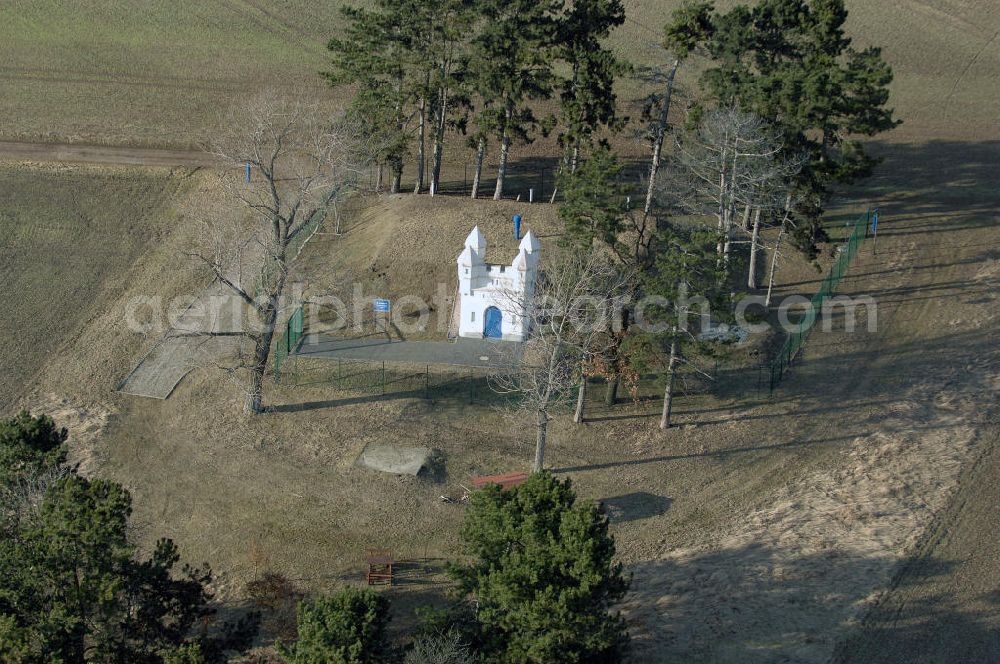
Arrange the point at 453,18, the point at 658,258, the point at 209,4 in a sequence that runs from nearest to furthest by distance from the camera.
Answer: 1. the point at 658,258
2. the point at 453,18
3. the point at 209,4

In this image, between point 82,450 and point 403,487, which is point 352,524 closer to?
point 403,487

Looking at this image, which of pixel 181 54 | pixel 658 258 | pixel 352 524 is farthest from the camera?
pixel 181 54

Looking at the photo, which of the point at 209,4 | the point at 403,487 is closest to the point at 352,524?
the point at 403,487

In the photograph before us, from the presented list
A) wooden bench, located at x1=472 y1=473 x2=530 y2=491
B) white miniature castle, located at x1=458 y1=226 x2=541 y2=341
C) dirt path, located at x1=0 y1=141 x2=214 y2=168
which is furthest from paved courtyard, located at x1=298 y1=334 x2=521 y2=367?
dirt path, located at x1=0 y1=141 x2=214 y2=168

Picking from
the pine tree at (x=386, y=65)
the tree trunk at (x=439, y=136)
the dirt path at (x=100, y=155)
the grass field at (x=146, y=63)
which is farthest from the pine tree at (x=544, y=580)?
the grass field at (x=146, y=63)

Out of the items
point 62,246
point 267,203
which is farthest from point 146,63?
point 267,203

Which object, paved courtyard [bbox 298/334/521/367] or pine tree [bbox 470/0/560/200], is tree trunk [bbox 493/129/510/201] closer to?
pine tree [bbox 470/0/560/200]

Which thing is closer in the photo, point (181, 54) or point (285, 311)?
point (285, 311)

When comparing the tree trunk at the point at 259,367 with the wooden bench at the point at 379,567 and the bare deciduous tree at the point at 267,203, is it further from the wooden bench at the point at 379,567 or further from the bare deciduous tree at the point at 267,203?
the wooden bench at the point at 379,567

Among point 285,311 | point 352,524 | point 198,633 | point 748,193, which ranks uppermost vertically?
point 748,193
